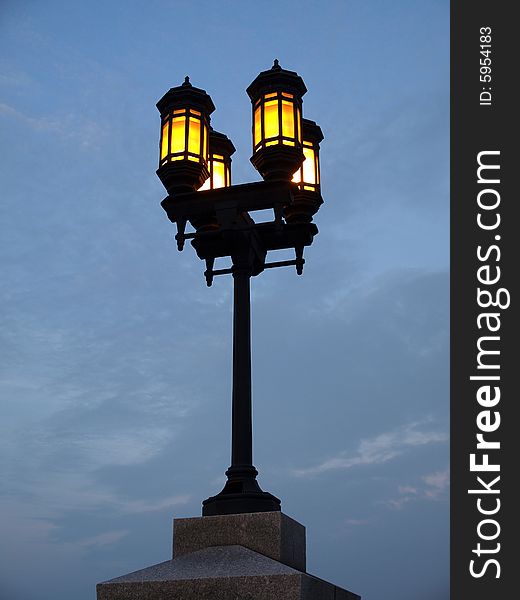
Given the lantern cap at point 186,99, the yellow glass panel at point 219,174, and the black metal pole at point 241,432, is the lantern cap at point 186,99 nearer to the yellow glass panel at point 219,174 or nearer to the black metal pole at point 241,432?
the yellow glass panel at point 219,174

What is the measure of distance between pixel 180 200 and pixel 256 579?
153 inches

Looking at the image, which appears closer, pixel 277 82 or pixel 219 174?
pixel 277 82

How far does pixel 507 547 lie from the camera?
6.40 meters

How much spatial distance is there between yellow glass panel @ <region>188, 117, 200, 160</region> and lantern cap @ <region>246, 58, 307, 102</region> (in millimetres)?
697

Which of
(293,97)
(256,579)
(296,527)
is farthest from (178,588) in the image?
(293,97)

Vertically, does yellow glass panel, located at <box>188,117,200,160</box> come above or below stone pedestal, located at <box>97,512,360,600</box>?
above

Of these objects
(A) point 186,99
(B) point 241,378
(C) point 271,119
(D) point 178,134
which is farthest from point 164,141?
(B) point 241,378

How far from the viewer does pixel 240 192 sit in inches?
312

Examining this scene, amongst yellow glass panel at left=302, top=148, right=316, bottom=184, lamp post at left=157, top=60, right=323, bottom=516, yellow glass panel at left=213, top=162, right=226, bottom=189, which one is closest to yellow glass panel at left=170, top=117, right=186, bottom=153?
lamp post at left=157, top=60, right=323, bottom=516

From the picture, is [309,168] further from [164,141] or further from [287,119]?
[164,141]

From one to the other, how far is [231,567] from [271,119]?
4.44 m

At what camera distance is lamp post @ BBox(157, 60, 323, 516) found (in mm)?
7480

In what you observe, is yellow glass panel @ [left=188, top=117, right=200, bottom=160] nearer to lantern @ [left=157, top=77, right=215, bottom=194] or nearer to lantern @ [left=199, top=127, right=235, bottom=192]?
lantern @ [left=157, top=77, right=215, bottom=194]

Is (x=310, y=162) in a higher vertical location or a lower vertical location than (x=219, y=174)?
higher
